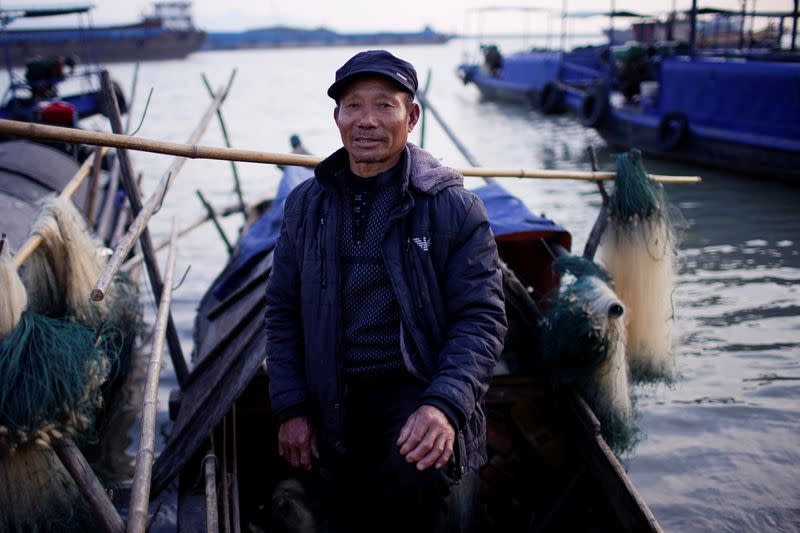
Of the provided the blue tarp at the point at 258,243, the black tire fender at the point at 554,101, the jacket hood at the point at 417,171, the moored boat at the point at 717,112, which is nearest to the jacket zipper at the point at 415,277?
the jacket hood at the point at 417,171

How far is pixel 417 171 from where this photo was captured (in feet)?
7.62

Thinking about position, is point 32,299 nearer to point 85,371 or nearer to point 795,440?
point 85,371

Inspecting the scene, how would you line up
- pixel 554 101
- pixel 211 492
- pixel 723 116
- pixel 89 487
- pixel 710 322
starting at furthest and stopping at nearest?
pixel 554 101, pixel 723 116, pixel 710 322, pixel 211 492, pixel 89 487

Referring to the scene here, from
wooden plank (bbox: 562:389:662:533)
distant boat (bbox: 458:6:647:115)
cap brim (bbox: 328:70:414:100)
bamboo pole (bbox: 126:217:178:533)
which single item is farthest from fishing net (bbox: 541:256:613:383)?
distant boat (bbox: 458:6:647:115)

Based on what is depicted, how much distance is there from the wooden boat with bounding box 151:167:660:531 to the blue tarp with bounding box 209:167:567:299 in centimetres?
1

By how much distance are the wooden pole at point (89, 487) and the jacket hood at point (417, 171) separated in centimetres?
124

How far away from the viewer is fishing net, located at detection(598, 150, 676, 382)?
12.5 ft

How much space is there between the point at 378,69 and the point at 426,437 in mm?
1092

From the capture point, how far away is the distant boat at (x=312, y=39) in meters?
106

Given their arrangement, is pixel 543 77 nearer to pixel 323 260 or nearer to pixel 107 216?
pixel 107 216

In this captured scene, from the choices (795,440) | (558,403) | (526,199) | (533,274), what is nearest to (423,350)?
(558,403)

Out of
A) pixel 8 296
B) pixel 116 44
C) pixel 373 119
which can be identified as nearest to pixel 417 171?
pixel 373 119

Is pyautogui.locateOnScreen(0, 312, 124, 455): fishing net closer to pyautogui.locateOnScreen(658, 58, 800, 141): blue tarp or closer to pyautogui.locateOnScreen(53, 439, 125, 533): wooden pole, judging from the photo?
pyautogui.locateOnScreen(53, 439, 125, 533): wooden pole

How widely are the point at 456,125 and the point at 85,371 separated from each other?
19.6 meters
